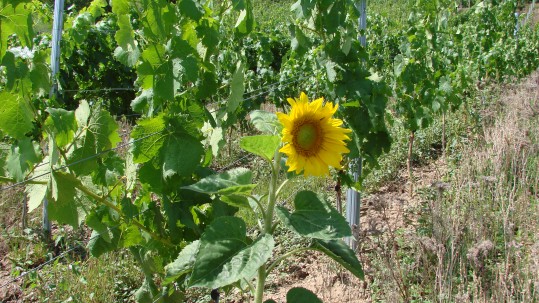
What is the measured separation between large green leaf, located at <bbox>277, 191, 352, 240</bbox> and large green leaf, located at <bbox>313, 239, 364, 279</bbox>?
127 millimetres

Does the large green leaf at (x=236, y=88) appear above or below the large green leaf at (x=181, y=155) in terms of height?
above

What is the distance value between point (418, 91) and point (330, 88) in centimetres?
196

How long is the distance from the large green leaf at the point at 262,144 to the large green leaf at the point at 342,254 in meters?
0.33

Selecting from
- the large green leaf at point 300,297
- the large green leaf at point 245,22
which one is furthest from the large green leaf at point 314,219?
the large green leaf at point 245,22

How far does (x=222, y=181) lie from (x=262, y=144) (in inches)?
6.5

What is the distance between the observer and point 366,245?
11.4 feet

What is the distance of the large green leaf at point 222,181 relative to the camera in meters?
1.64

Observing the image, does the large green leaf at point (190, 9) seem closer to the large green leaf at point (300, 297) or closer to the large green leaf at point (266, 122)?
the large green leaf at point (266, 122)

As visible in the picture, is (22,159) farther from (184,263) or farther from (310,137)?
(310,137)

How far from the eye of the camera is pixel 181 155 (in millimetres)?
1836

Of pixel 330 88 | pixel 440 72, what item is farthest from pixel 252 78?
pixel 330 88

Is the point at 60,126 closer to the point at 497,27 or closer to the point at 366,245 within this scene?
the point at 366,245

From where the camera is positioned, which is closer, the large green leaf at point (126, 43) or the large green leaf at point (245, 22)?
the large green leaf at point (126, 43)

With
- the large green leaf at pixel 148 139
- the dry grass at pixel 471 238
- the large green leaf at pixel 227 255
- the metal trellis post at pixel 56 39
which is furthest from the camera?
the metal trellis post at pixel 56 39
